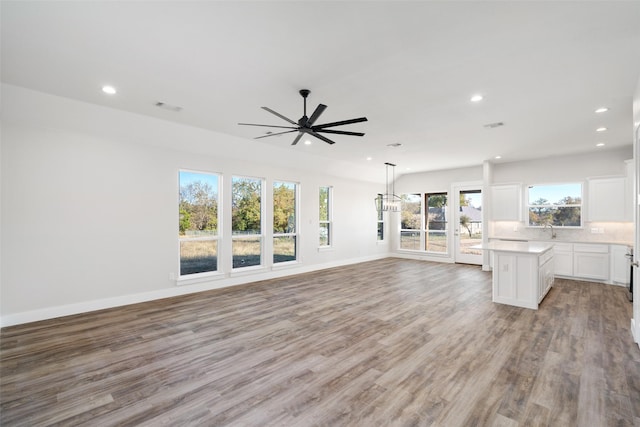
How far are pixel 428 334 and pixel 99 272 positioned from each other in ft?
15.7

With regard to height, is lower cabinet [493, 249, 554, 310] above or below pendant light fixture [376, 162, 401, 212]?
below

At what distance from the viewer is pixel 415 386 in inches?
95.6

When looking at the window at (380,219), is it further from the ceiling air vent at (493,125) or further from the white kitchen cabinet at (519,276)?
the white kitchen cabinet at (519,276)

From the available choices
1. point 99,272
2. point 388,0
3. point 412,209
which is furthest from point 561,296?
point 99,272

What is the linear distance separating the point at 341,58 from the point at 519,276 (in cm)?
425

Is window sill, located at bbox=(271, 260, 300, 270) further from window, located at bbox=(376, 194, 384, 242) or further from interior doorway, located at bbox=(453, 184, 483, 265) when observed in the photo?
interior doorway, located at bbox=(453, 184, 483, 265)

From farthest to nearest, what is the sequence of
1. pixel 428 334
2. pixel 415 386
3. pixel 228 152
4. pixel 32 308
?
1. pixel 228 152
2. pixel 32 308
3. pixel 428 334
4. pixel 415 386

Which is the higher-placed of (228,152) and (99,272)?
(228,152)

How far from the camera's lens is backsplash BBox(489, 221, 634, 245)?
248 inches

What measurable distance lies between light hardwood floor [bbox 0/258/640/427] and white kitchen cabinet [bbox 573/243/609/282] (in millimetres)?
1863

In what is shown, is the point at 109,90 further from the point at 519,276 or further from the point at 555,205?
the point at 555,205

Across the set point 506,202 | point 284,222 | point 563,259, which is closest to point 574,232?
point 563,259

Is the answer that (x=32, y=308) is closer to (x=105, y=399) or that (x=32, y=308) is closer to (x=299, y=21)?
(x=105, y=399)

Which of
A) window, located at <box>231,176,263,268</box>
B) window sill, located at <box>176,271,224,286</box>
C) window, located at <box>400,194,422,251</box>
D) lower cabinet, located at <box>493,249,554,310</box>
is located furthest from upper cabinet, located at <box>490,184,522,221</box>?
window sill, located at <box>176,271,224,286</box>
